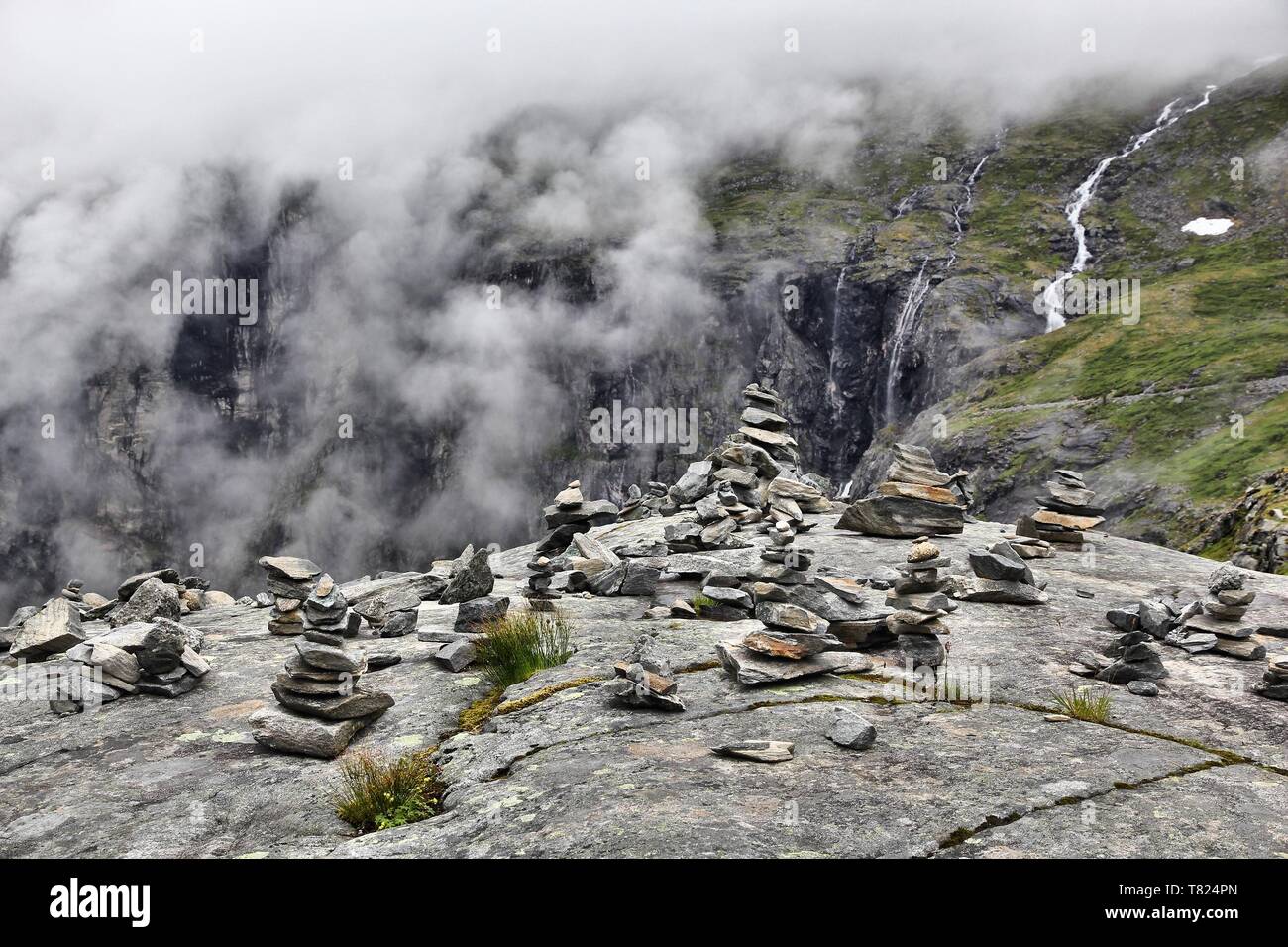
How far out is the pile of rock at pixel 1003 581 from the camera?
14680mm

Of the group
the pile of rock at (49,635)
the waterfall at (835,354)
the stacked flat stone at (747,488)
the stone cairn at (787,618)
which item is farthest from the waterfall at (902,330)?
the pile of rock at (49,635)

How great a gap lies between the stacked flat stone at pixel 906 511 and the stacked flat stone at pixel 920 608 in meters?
6.82

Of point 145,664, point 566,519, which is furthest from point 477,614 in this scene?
point 566,519

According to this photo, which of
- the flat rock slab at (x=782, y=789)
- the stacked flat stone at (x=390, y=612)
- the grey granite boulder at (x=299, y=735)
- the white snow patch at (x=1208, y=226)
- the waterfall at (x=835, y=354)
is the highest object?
the white snow patch at (x=1208, y=226)

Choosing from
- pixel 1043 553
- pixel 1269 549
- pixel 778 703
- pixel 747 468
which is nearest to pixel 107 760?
pixel 778 703

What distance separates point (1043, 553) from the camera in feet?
65.5

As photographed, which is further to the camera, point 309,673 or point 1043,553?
point 1043,553

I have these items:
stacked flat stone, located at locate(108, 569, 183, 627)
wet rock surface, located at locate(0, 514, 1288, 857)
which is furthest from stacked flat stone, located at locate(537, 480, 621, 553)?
wet rock surface, located at locate(0, 514, 1288, 857)

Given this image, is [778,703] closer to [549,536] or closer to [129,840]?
[129,840]

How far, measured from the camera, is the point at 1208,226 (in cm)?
14662

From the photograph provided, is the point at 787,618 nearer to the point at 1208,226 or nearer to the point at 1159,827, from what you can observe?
the point at 1159,827

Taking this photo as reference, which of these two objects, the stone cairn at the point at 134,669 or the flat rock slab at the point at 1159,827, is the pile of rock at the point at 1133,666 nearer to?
the flat rock slab at the point at 1159,827

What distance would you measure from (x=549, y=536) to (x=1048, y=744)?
60.5ft

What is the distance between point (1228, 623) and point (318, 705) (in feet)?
42.8
